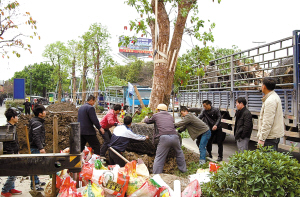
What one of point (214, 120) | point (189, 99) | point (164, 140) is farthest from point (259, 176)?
point (189, 99)

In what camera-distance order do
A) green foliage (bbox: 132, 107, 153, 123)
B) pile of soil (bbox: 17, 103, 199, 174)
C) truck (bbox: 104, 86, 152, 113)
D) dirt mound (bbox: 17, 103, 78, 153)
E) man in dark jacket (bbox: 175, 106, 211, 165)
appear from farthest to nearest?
truck (bbox: 104, 86, 152, 113), green foliage (bbox: 132, 107, 153, 123), dirt mound (bbox: 17, 103, 78, 153), man in dark jacket (bbox: 175, 106, 211, 165), pile of soil (bbox: 17, 103, 199, 174)

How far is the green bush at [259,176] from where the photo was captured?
9.68ft

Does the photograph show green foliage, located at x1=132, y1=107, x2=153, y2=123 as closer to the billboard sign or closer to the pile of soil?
the pile of soil

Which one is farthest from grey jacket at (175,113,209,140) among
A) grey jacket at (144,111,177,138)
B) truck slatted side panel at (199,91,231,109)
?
truck slatted side panel at (199,91,231,109)

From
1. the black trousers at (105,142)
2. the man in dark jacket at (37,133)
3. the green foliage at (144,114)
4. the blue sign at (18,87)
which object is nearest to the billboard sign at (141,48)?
the blue sign at (18,87)

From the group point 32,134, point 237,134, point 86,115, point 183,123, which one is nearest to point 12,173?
point 32,134

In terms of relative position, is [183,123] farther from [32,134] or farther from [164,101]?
[32,134]

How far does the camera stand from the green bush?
2951mm

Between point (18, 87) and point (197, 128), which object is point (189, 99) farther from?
point (18, 87)

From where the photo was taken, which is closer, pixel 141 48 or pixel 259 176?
pixel 259 176

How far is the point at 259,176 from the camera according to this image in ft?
9.80

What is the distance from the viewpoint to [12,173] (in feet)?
10.4

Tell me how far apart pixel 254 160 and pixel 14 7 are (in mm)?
6760

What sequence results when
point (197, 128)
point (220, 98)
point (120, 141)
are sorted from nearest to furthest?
point (120, 141), point (197, 128), point (220, 98)
